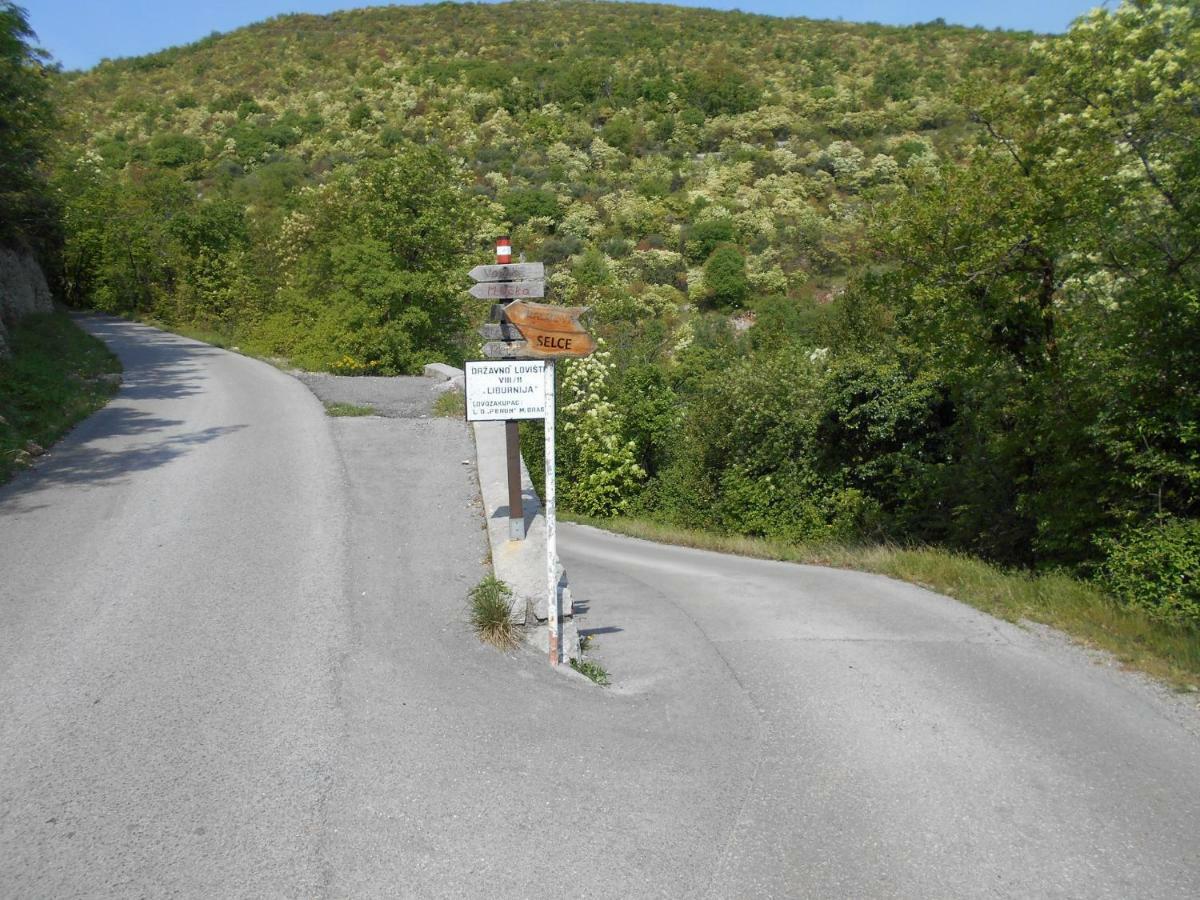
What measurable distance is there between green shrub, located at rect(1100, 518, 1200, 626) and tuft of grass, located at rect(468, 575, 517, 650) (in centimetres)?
569

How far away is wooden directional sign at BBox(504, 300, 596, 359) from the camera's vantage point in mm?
6133

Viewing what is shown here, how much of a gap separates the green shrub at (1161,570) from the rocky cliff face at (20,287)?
24445 millimetres

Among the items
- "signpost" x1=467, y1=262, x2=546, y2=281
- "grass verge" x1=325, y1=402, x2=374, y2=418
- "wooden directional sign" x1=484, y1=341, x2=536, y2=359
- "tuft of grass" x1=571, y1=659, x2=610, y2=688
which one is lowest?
"tuft of grass" x1=571, y1=659, x2=610, y2=688

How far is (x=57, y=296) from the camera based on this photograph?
45.0m

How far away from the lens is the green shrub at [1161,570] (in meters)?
7.87

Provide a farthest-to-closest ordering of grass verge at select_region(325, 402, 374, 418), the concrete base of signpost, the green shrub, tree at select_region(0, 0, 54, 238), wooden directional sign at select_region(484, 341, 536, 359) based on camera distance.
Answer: tree at select_region(0, 0, 54, 238), grass verge at select_region(325, 402, 374, 418), the green shrub, wooden directional sign at select_region(484, 341, 536, 359), the concrete base of signpost

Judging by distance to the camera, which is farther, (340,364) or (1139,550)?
(340,364)

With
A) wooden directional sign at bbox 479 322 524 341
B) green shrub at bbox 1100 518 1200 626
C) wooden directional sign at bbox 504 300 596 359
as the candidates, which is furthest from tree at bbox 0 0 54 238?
green shrub at bbox 1100 518 1200 626

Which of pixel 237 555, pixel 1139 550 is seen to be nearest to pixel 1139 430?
pixel 1139 550

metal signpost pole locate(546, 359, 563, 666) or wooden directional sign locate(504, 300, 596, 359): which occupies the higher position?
wooden directional sign locate(504, 300, 596, 359)

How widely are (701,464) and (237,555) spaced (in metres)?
16.7

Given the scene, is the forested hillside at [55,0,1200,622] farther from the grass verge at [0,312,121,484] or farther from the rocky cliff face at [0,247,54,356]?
the grass verge at [0,312,121,484]

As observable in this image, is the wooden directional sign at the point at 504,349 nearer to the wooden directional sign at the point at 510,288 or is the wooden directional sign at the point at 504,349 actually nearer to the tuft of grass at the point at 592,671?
the wooden directional sign at the point at 510,288

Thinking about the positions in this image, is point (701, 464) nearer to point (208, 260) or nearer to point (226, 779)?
point (226, 779)
